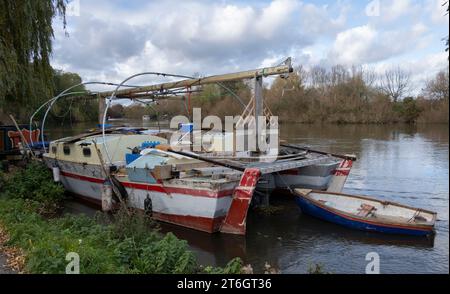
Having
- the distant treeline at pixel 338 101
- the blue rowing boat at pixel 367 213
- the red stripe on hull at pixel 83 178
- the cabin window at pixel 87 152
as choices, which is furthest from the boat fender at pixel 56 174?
the distant treeline at pixel 338 101

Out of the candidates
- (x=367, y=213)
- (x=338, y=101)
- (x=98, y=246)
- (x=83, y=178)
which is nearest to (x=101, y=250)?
(x=98, y=246)

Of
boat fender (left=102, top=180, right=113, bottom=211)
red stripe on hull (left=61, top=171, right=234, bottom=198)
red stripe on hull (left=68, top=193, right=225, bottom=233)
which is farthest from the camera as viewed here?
boat fender (left=102, top=180, right=113, bottom=211)

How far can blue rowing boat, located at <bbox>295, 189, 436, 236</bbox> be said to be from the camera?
32.5 feet

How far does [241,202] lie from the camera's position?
9.88 metres

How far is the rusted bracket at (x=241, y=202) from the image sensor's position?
9820mm

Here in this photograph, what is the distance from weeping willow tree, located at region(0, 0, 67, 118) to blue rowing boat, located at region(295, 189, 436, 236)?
30.7ft

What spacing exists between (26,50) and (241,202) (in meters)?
8.85

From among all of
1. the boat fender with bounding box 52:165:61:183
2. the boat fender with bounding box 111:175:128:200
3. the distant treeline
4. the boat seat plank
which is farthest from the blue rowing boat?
the distant treeline

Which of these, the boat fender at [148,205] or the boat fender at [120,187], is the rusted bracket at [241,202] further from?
the boat fender at [120,187]

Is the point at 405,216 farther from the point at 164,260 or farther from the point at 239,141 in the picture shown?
the point at 164,260

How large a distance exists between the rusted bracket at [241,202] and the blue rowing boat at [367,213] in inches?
97.8

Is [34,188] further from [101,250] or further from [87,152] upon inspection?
[101,250]

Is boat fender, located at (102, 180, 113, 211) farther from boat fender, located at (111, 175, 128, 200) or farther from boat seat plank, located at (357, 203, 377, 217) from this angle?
boat seat plank, located at (357, 203, 377, 217)
